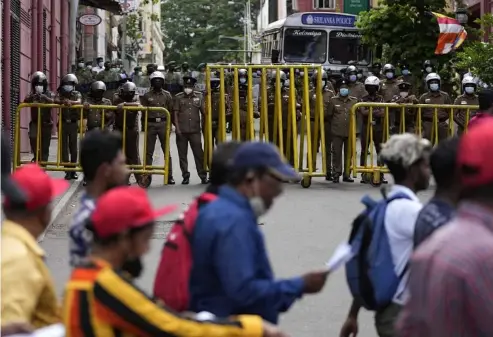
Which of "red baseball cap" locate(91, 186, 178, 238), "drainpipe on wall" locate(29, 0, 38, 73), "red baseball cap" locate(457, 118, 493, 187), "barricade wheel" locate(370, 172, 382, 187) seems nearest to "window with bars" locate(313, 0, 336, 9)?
"drainpipe on wall" locate(29, 0, 38, 73)

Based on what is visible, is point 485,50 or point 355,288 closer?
point 355,288

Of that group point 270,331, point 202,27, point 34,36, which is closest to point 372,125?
point 34,36

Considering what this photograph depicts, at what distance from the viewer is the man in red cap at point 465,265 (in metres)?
3.47

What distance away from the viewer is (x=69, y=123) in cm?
1914

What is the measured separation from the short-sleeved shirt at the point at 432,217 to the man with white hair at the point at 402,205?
0.37 m

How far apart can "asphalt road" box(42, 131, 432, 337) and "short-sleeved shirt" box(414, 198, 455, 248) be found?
12.6ft

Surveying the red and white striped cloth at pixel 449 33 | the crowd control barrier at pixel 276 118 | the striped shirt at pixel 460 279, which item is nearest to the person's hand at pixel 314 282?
the striped shirt at pixel 460 279

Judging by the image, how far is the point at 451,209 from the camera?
5125mm

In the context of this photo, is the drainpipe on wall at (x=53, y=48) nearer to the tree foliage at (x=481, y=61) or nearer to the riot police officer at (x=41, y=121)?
the riot police officer at (x=41, y=121)

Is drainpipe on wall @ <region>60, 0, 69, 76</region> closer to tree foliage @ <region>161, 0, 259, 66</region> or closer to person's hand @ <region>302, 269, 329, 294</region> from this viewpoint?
person's hand @ <region>302, 269, 329, 294</region>

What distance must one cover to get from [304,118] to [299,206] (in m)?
2.94

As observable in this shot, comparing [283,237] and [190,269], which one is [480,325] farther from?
[283,237]

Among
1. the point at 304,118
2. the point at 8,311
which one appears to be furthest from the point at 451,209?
the point at 304,118

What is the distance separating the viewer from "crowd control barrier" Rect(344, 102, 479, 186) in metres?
18.4
